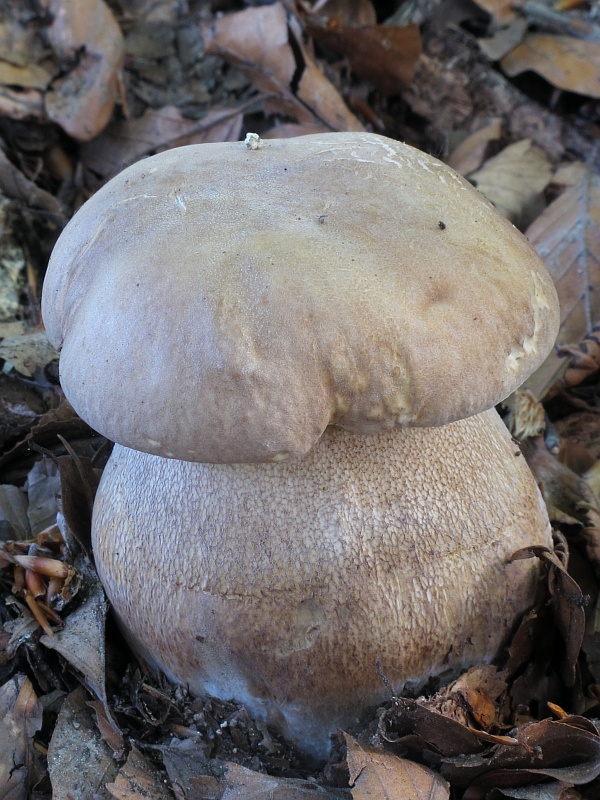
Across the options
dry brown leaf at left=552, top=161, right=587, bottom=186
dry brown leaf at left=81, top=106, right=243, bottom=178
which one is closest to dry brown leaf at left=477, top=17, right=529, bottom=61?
dry brown leaf at left=552, top=161, right=587, bottom=186

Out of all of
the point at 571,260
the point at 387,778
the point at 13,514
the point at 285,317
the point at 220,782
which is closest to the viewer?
the point at 285,317

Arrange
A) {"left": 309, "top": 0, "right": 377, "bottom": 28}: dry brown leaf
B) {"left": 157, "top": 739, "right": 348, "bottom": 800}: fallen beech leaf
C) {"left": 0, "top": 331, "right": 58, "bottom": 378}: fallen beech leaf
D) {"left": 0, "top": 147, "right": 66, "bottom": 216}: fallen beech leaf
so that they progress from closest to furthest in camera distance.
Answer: {"left": 157, "top": 739, "right": 348, "bottom": 800}: fallen beech leaf, {"left": 0, "top": 331, "right": 58, "bottom": 378}: fallen beech leaf, {"left": 0, "top": 147, "right": 66, "bottom": 216}: fallen beech leaf, {"left": 309, "top": 0, "right": 377, "bottom": 28}: dry brown leaf

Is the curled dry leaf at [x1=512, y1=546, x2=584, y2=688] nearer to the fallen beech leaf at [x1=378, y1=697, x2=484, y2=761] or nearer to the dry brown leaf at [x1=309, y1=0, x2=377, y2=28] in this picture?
the fallen beech leaf at [x1=378, y1=697, x2=484, y2=761]

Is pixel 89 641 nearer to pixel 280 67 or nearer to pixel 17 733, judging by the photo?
pixel 17 733

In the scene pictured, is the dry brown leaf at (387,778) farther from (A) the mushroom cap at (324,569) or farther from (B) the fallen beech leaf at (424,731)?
(A) the mushroom cap at (324,569)

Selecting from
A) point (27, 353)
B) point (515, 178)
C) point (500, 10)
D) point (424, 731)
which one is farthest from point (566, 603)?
point (500, 10)

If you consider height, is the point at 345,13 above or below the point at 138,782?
above

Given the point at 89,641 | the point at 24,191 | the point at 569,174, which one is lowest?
the point at 89,641
